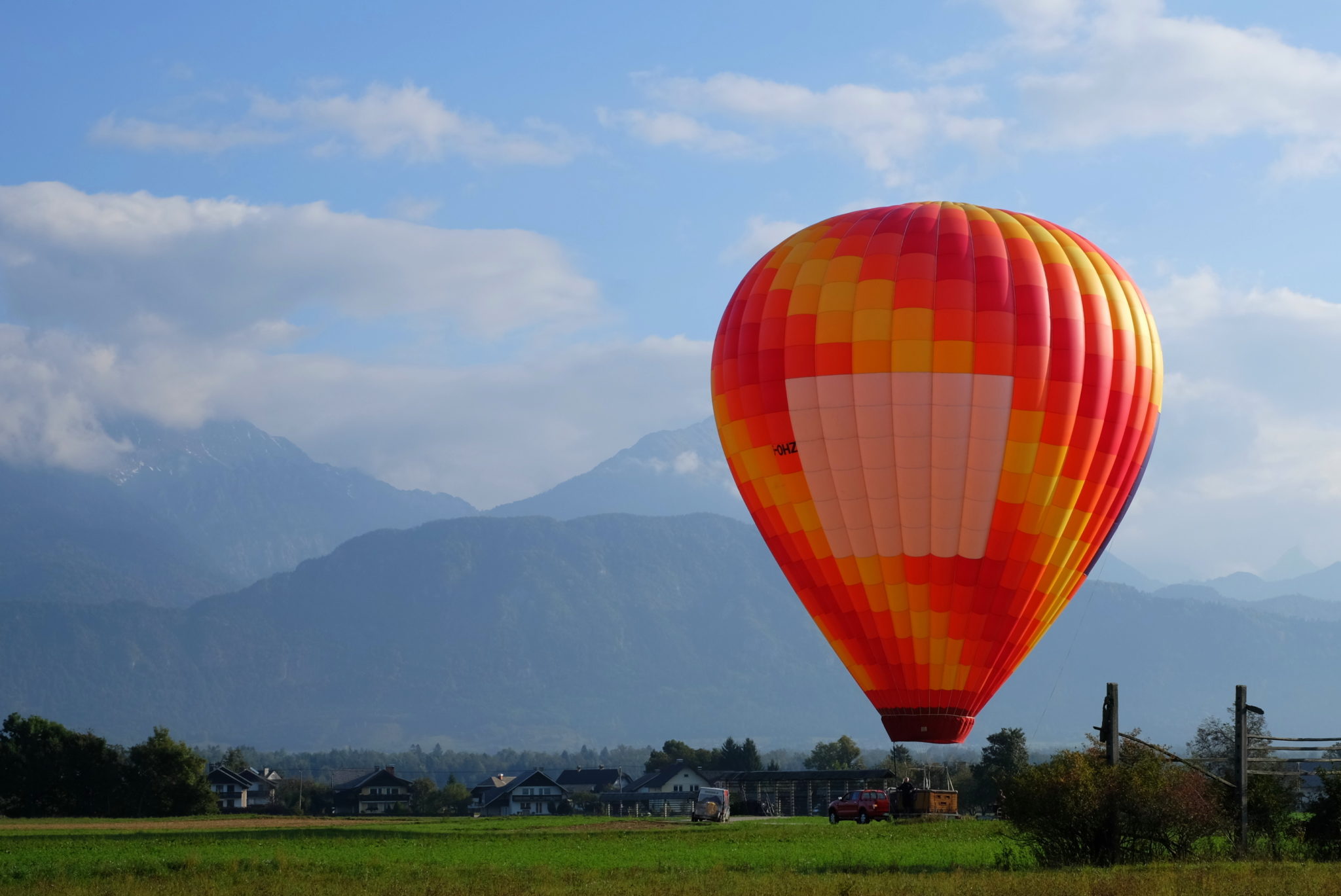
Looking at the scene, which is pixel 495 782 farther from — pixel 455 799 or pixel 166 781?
pixel 166 781

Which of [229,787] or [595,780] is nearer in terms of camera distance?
[229,787]

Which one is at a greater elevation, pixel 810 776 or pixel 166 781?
pixel 810 776

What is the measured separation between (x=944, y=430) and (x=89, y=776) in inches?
2475

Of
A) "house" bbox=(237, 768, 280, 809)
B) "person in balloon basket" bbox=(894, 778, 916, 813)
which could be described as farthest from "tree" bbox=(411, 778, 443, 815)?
"person in balloon basket" bbox=(894, 778, 916, 813)

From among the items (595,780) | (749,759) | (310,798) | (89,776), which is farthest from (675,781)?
(89,776)

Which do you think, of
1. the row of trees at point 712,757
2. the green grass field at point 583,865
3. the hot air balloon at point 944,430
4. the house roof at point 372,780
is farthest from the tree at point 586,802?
the hot air balloon at point 944,430

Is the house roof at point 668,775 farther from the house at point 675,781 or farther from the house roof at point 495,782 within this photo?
the house roof at point 495,782

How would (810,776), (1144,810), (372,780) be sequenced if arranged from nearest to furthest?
1. (1144,810)
2. (810,776)
3. (372,780)

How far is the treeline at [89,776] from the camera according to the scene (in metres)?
82.8

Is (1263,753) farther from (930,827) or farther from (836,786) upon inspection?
(836,786)

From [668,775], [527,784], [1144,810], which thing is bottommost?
[527,784]

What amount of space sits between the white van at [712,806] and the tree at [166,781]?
33.1m

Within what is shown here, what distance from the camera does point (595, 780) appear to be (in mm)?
170875

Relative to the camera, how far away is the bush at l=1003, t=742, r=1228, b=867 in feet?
93.7
